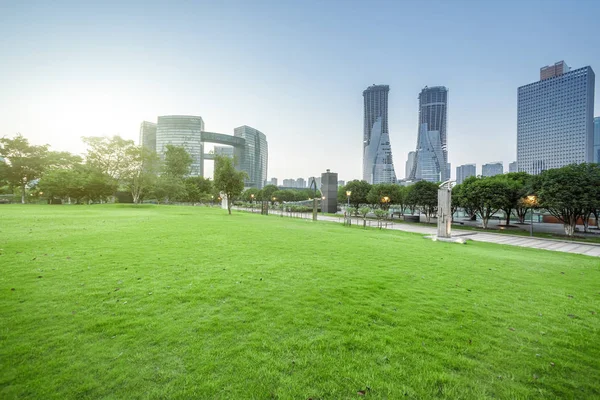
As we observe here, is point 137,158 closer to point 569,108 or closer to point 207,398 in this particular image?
point 207,398

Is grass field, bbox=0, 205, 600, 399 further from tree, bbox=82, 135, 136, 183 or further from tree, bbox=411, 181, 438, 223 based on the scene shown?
tree, bbox=82, 135, 136, 183

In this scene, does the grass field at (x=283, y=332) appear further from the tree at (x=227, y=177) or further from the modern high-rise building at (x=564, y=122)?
the modern high-rise building at (x=564, y=122)

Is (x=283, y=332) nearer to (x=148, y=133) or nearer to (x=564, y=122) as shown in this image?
(x=148, y=133)

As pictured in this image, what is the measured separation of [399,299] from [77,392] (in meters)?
5.69

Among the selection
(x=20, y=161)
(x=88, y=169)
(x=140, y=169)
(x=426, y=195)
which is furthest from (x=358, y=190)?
(x=20, y=161)

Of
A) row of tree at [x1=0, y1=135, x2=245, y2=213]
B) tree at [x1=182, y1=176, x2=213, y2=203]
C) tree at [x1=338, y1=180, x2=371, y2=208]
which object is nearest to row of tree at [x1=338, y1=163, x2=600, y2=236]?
tree at [x1=338, y1=180, x2=371, y2=208]

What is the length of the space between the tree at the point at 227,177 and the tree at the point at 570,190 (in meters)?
33.1

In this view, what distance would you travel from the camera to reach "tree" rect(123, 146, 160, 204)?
43156 mm

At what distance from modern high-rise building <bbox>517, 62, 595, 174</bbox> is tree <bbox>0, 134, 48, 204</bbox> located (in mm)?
262954

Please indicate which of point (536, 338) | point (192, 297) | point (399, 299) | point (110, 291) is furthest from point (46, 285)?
point (536, 338)

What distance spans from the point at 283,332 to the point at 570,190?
3091 cm

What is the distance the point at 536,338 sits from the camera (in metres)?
4.37

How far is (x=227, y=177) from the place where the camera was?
3278 centimetres

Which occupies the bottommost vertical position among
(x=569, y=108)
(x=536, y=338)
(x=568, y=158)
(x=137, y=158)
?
(x=536, y=338)
